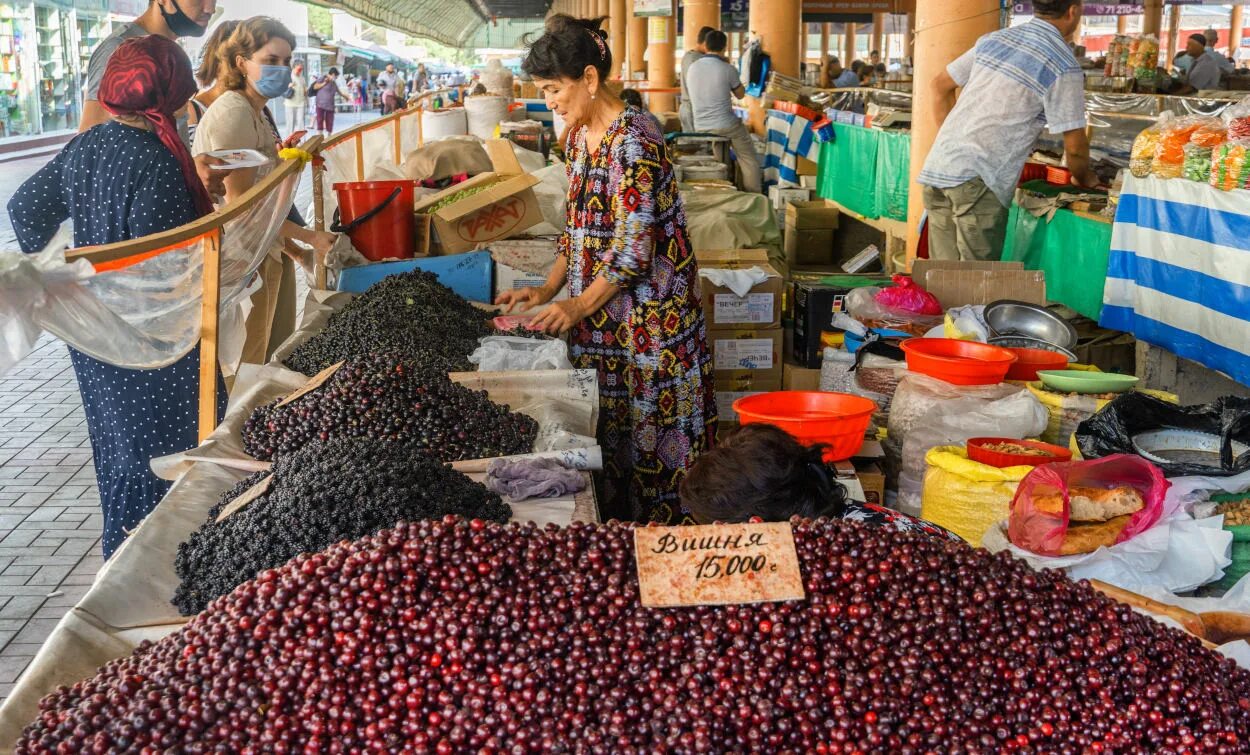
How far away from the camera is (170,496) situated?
240cm

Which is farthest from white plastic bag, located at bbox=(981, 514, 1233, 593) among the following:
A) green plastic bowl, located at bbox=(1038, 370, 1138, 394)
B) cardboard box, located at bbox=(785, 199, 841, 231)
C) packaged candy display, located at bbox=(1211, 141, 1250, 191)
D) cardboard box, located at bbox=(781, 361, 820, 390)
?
cardboard box, located at bbox=(785, 199, 841, 231)

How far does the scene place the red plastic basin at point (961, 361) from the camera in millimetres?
3414

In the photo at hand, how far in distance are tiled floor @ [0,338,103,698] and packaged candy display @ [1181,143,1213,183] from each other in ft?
14.6

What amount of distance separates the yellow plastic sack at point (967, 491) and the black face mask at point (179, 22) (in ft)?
9.58

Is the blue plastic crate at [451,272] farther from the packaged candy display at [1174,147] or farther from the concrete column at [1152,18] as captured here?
the concrete column at [1152,18]

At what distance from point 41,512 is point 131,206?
6.44ft

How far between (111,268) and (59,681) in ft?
→ 3.67

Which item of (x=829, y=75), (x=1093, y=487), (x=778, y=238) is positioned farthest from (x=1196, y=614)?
(x=829, y=75)

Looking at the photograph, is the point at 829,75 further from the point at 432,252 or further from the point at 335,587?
the point at 335,587

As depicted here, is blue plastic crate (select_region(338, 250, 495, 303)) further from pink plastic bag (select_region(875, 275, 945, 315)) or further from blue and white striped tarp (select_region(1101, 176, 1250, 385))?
blue and white striped tarp (select_region(1101, 176, 1250, 385))

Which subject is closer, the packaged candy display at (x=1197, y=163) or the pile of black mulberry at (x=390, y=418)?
the pile of black mulberry at (x=390, y=418)

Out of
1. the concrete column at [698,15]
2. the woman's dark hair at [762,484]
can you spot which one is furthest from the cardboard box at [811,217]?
the concrete column at [698,15]

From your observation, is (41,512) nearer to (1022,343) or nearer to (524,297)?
(524,297)

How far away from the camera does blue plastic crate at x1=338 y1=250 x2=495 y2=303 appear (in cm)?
446
